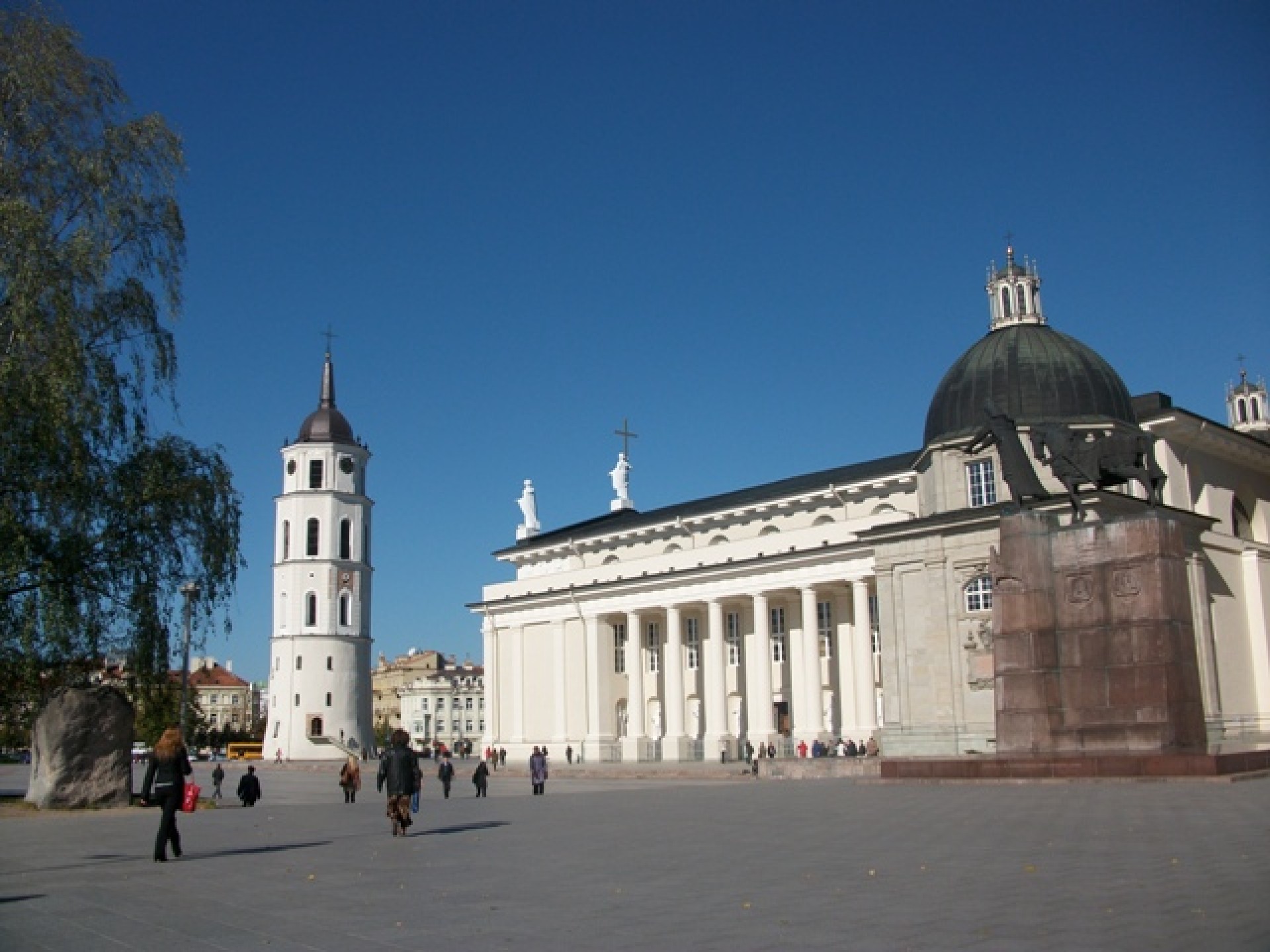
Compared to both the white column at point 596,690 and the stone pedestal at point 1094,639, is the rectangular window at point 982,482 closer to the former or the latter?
the stone pedestal at point 1094,639

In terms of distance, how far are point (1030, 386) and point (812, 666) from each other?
17.7 meters

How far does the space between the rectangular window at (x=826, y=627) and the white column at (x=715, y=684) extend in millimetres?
5122

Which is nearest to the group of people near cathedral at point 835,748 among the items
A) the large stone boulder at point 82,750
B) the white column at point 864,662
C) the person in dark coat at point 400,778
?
the white column at point 864,662

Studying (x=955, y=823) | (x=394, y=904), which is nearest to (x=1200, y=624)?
(x=955, y=823)

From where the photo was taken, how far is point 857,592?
181ft

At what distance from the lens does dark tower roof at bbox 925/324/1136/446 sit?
4706 centimetres

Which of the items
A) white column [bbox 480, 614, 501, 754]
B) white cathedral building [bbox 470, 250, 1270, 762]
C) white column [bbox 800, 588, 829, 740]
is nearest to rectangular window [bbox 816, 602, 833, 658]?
white cathedral building [bbox 470, 250, 1270, 762]

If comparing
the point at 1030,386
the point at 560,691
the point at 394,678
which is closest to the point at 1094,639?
the point at 1030,386

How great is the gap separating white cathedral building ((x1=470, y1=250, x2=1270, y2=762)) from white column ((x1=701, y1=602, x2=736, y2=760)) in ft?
0.45

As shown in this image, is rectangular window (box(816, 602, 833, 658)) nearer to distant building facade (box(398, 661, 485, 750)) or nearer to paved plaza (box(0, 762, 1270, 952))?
paved plaza (box(0, 762, 1270, 952))

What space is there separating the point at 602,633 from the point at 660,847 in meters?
54.2

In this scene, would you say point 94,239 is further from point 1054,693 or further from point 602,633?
point 602,633

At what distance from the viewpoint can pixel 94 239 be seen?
86.6 feet

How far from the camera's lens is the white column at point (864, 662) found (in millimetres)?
55062
